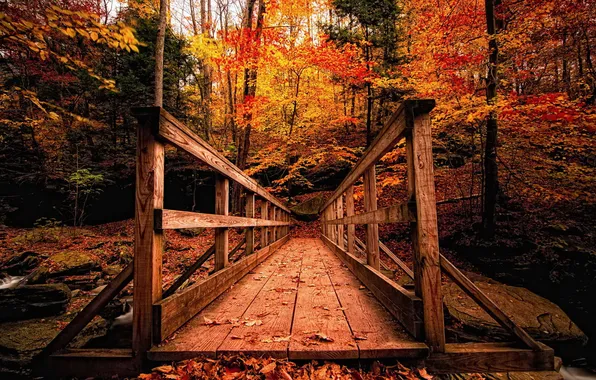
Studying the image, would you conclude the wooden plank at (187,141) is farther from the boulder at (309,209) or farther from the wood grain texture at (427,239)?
the boulder at (309,209)

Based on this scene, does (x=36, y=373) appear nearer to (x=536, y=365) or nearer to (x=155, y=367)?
(x=155, y=367)

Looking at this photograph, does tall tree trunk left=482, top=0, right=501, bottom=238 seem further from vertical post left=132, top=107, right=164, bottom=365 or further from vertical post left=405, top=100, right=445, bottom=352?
vertical post left=132, top=107, right=164, bottom=365

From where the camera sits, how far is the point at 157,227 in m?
1.73

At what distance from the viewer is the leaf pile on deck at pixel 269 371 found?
1.46 metres

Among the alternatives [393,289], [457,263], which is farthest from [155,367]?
[457,263]

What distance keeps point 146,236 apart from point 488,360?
2111mm

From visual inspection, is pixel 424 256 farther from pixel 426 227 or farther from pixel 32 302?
pixel 32 302

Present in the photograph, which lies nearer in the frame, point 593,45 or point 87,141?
point 593,45

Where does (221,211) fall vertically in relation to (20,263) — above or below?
above

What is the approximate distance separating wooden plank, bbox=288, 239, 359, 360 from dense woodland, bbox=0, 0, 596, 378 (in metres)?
3.36

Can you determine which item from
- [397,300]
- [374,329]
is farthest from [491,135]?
[374,329]

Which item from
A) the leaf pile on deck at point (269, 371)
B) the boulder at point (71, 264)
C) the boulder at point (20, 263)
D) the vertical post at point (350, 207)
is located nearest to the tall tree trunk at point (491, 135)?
the vertical post at point (350, 207)

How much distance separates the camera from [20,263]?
7832 mm

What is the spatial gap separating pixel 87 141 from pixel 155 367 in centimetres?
1681
